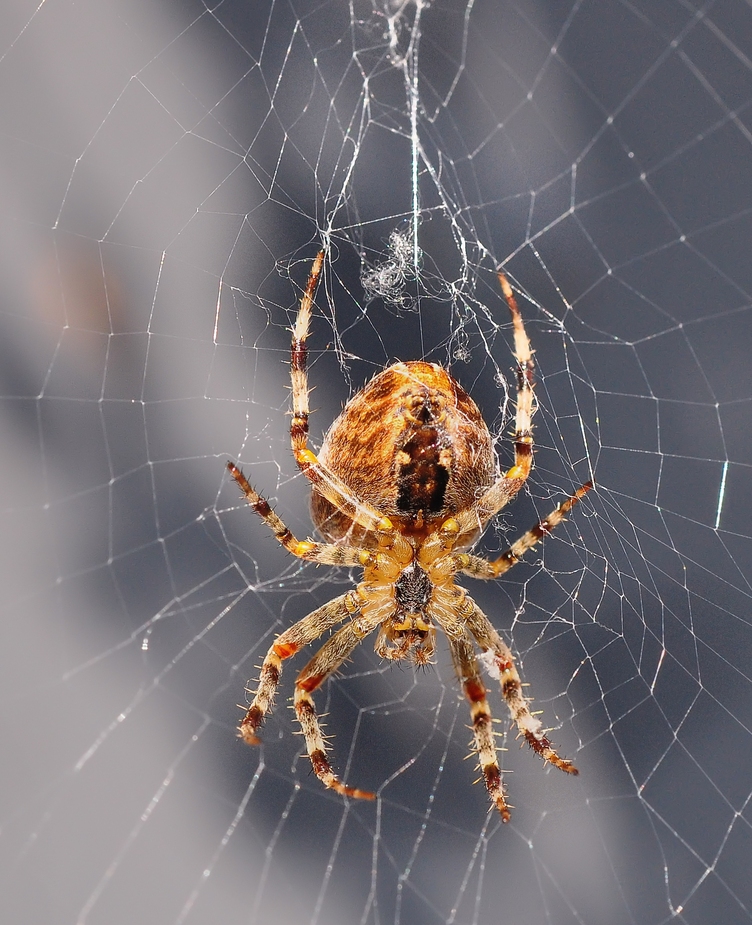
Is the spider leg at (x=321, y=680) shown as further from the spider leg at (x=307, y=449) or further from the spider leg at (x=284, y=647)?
the spider leg at (x=307, y=449)

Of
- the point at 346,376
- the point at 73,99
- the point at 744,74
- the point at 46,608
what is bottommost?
the point at 46,608

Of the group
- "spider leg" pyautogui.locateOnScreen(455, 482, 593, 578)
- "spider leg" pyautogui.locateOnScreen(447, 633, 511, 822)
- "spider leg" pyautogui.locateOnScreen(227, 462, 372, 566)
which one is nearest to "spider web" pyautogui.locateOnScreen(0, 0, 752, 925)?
"spider leg" pyautogui.locateOnScreen(455, 482, 593, 578)

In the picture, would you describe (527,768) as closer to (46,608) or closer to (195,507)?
(195,507)

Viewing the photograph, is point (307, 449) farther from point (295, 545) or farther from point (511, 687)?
point (511, 687)

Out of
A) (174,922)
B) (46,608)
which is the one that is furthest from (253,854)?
(46,608)

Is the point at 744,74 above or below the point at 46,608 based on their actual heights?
above

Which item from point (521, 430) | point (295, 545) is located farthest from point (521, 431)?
point (295, 545)
